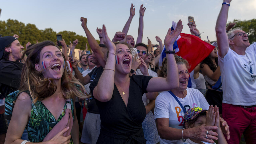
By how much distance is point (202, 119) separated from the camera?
208cm

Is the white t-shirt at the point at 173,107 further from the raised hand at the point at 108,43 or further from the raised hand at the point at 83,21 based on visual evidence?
the raised hand at the point at 83,21

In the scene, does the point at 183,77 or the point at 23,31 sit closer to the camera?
the point at 183,77

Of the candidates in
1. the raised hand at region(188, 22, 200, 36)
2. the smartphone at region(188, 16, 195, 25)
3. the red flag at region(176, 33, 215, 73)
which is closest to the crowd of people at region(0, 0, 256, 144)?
the red flag at region(176, 33, 215, 73)

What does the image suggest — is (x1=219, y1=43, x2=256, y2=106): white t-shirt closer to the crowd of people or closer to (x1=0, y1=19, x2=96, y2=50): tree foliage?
the crowd of people

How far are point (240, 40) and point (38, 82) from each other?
10.0ft

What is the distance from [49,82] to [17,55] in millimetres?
2046

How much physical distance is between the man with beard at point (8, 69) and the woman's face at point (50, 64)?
5.11ft

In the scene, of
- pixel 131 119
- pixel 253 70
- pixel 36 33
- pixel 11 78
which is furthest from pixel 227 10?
pixel 36 33

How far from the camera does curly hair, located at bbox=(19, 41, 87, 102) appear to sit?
165 cm

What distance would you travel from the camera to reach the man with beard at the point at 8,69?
2.91m

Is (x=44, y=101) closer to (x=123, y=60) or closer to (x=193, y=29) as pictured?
(x=123, y=60)

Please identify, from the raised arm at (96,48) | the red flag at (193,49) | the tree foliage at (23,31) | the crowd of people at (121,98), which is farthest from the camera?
the tree foliage at (23,31)

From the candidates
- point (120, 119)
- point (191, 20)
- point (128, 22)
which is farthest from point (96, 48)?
point (191, 20)

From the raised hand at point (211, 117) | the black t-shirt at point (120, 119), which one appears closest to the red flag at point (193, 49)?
the raised hand at point (211, 117)
